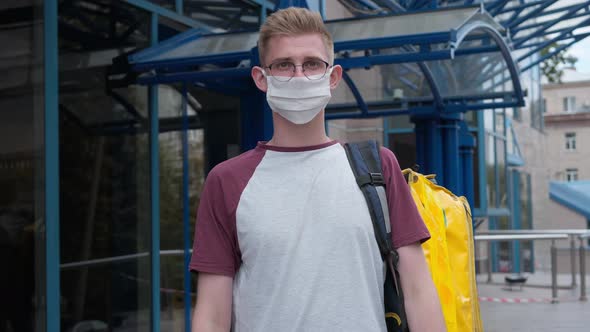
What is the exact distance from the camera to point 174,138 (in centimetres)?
753

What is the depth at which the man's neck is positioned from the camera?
215 cm

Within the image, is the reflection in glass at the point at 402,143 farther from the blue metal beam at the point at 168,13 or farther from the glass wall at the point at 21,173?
the glass wall at the point at 21,173

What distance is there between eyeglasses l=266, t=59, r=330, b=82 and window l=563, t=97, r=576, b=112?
67.5 metres

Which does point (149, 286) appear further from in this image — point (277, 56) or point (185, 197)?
point (277, 56)

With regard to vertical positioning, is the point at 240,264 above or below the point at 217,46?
below

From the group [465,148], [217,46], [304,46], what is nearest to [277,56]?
[304,46]

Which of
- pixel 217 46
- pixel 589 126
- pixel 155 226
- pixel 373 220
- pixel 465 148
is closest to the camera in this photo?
pixel 373 220

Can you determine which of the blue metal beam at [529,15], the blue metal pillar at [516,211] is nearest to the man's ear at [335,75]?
the blue metal beam at [529,15]

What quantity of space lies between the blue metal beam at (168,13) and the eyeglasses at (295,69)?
4.89 metres

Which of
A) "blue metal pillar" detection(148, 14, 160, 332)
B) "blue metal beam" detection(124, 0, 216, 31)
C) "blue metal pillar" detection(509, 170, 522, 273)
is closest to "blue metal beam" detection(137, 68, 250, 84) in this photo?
"blue metal pillar" detection(148, 14, 160, 332)

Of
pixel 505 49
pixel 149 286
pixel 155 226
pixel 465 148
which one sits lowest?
pixel 149 286

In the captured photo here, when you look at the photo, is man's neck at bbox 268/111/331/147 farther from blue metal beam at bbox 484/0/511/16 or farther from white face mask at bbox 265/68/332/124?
blue metal beam at bbox 484/0/511/16

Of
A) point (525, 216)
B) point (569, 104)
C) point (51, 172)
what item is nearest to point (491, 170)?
point (525, 216)

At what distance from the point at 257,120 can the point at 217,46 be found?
2.38 feet
